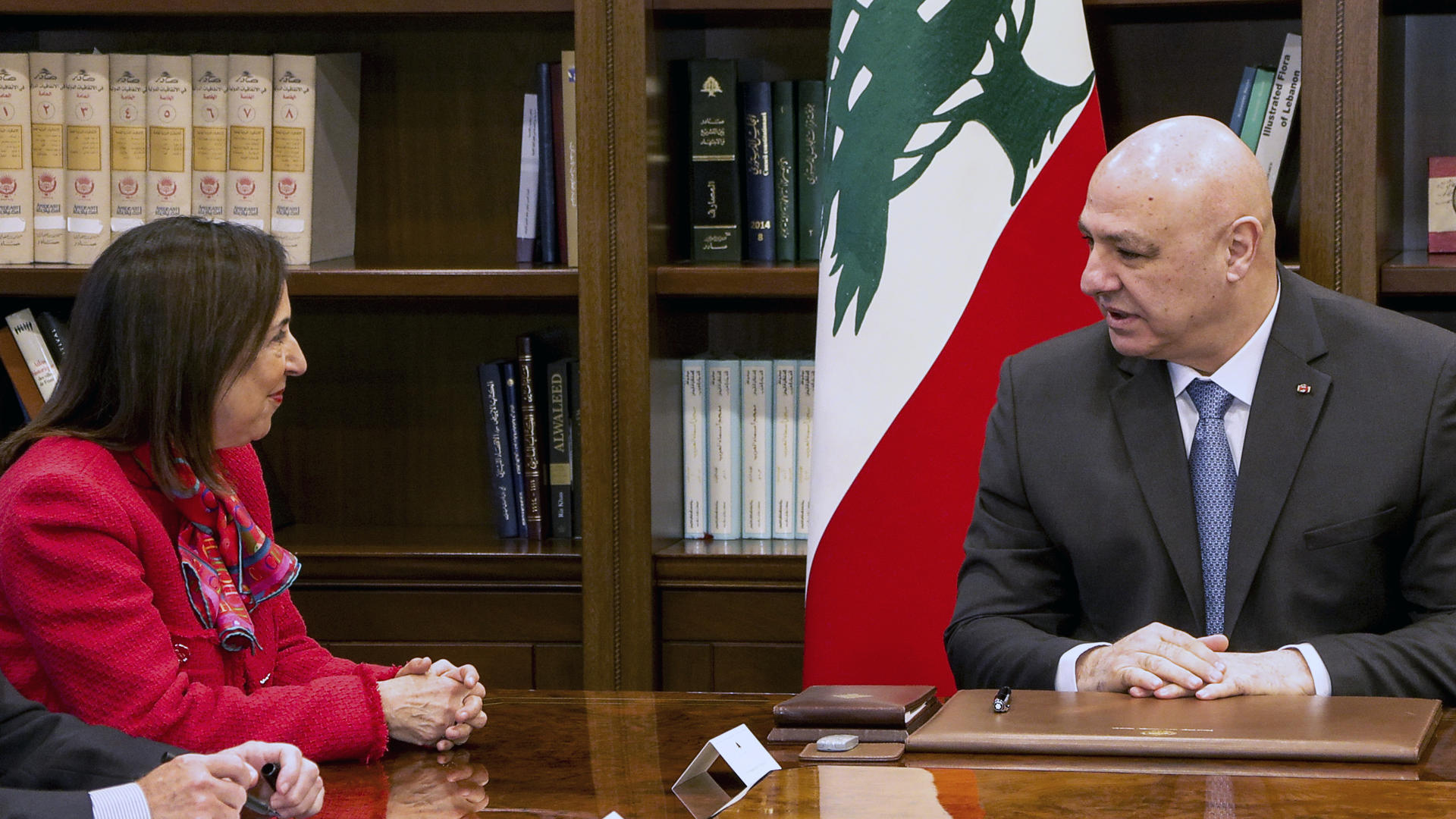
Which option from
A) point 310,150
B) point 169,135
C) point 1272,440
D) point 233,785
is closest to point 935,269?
point 1272,440

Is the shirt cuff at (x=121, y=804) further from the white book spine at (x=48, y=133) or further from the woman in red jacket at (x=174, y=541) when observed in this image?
the white book spine at (x=48, y=133)

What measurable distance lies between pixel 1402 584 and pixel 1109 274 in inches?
20.5

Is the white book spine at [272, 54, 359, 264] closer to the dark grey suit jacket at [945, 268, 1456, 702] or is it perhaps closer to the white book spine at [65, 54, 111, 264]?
the white book spine at [65, 54, 111, 264]

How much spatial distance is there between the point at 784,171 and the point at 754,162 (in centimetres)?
6

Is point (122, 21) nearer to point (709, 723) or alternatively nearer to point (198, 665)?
point (198, 665)

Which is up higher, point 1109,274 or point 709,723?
point 1109,274

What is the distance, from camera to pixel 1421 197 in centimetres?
290

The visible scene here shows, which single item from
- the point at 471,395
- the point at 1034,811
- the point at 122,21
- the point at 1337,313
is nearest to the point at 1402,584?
the point at 1337,313

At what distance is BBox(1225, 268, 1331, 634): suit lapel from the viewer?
1.82m

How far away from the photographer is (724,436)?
9.49ft

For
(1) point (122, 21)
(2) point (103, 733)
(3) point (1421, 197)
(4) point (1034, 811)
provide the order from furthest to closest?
1. (1) point (122, 21)
2. (3) point (1421, 197)
3. (2) point (103, 733)
4. (4) point (1034, 811)

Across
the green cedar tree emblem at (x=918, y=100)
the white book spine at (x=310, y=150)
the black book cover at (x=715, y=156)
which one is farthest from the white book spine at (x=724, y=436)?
the white book spine at (x=310, y=150)

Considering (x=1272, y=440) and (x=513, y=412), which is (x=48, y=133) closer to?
(x=513, y=412)

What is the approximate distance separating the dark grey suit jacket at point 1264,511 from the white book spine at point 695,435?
0.99 meters
